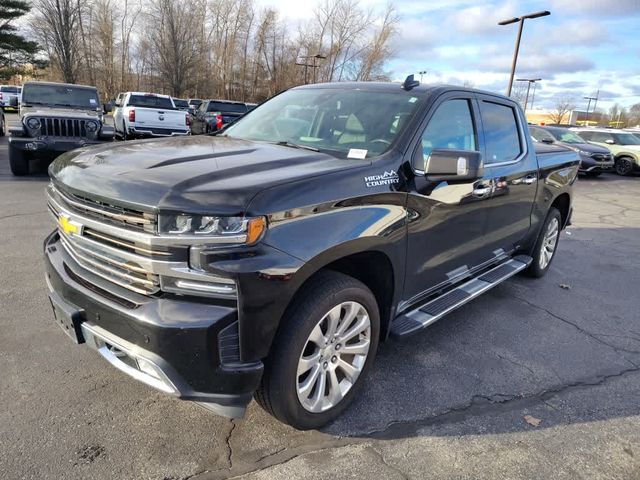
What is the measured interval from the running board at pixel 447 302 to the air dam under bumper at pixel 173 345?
1.22 m

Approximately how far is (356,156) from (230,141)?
1056 millimetres

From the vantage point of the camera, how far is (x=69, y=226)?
2.48 metres

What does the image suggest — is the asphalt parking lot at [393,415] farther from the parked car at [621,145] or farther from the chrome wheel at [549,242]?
the parked car at [621,145]

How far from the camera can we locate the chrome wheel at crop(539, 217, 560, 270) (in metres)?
5.46

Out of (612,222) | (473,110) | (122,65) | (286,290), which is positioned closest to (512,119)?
(473,110)

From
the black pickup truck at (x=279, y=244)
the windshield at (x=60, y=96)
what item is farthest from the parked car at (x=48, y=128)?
the black pickup truck at (x=279, y=244)

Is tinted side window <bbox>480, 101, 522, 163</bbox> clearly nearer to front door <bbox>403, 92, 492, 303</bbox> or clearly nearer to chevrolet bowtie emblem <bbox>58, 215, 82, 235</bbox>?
front door <bbox>403, 92, 492, 303</bbox>

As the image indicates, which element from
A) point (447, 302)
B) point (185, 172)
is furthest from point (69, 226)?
point (447, 302)

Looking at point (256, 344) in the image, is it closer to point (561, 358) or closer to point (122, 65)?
point (561, 358)

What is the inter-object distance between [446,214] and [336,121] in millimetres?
1020

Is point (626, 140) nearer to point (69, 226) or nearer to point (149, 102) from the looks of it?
point (149, 102)

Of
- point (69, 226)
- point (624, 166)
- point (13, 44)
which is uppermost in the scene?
point (13, 44)

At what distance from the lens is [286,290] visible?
2139 millimetres

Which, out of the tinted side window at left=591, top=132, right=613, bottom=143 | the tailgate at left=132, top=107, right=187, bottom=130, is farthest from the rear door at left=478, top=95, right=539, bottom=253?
A: the tinted side window at left=591, top=132, right=613, bottom=143
